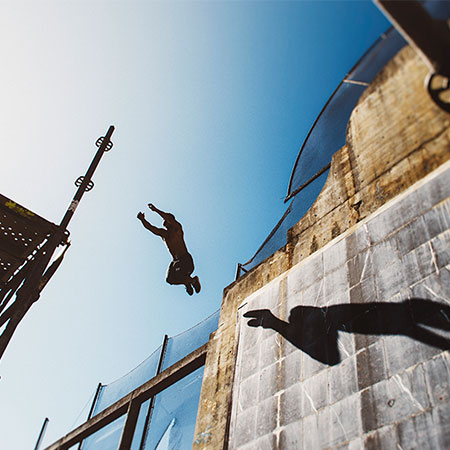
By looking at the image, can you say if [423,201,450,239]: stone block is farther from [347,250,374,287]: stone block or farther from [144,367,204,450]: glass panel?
[144,367,204,450]: glass panel

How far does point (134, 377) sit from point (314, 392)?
28.4 feet

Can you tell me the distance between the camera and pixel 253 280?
786 centimetres

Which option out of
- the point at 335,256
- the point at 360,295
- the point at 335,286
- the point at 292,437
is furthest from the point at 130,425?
the point at 360,295

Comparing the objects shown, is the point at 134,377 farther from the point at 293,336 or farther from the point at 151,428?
the point at 293,336

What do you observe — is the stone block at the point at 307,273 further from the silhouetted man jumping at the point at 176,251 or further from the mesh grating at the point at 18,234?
the mesh grating at the point at 18,234

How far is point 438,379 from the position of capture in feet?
12.6

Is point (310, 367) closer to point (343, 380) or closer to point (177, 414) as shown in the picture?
point (343, 380)

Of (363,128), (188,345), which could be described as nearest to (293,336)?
(363,128)

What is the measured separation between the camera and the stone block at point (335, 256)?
19.0 ft

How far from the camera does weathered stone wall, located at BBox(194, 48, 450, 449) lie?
4227mm

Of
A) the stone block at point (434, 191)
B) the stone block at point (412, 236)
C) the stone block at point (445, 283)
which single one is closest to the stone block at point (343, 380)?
the stone block at point (445, 283)

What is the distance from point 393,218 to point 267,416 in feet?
9.62

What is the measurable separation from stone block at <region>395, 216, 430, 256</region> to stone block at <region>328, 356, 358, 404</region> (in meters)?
1.36

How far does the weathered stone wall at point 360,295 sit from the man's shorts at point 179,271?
1754mm
